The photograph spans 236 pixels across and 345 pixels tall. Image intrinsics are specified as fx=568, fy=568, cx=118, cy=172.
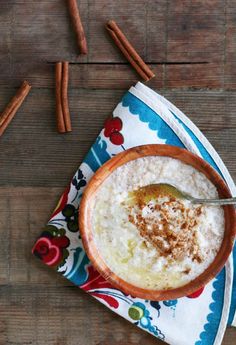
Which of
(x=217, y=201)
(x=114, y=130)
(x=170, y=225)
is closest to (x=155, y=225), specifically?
(x=170, y=225)

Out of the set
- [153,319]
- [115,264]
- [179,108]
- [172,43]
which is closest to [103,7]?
[172,43]

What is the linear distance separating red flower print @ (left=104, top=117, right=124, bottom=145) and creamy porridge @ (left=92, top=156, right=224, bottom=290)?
87mm

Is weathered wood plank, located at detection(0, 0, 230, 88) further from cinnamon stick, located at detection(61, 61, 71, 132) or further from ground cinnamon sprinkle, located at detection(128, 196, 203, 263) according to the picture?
ground cinnamon sprinkle, located at detection(128, 196, 203, 263)

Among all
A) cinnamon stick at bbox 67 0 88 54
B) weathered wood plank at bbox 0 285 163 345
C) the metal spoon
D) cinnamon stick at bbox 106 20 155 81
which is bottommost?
weathered wood plank at bbox 0 285 163 345

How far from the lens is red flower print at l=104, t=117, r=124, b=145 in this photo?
47.8 inches

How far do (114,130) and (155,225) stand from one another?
9.1 inches

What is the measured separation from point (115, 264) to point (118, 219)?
0.30ft

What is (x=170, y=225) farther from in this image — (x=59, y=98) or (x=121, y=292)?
(x=59, y=98)

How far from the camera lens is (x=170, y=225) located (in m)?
1.13

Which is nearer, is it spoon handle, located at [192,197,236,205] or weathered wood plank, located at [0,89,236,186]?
spoon handle, located at [192,197,236,205]

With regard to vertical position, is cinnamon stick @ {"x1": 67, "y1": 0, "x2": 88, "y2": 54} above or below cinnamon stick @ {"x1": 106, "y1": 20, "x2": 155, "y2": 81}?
above

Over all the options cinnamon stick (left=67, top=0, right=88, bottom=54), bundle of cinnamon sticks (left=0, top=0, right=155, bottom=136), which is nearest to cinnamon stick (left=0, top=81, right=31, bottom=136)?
bundle of cinnamon sticks (left=0, top=0, right=155, bottom=136)

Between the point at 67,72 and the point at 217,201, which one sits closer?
the point at 217,201

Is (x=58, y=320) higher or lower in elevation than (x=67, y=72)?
lower
